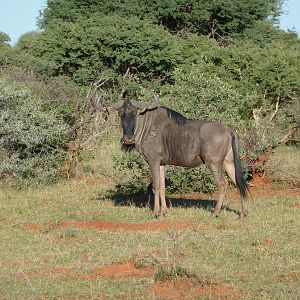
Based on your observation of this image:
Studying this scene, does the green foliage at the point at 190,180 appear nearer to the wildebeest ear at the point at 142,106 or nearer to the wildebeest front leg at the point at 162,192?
the wildebeest front leg at the point at 162,192

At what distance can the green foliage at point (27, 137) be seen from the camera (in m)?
13.8

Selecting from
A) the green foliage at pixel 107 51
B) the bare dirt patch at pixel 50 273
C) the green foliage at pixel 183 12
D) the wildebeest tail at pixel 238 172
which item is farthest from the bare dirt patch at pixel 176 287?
the green foliage at pixel 183 12

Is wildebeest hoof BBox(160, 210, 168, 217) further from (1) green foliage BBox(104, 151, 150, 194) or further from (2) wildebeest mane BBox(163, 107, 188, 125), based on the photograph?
(1) green foliage BBox(104, 151, 150, 194)

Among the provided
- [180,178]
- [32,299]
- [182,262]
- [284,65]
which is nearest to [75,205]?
[180,178]

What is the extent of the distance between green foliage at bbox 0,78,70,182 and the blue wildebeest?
3369 millimetres

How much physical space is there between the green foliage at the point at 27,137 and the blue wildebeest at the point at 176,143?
3369mm

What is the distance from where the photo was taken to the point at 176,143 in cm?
1106

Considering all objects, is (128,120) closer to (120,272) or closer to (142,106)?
(142,106)

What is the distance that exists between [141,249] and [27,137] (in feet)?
20.9

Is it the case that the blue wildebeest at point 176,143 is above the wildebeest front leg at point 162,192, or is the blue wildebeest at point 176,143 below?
above

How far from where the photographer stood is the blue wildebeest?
10.8 m

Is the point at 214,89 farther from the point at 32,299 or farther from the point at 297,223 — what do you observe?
the point at 32,299

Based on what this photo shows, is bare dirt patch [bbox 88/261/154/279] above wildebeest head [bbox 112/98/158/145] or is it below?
below

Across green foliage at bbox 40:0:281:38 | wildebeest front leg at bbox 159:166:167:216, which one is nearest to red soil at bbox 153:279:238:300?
wildebeest front leg at bbox 159:166:167:216
